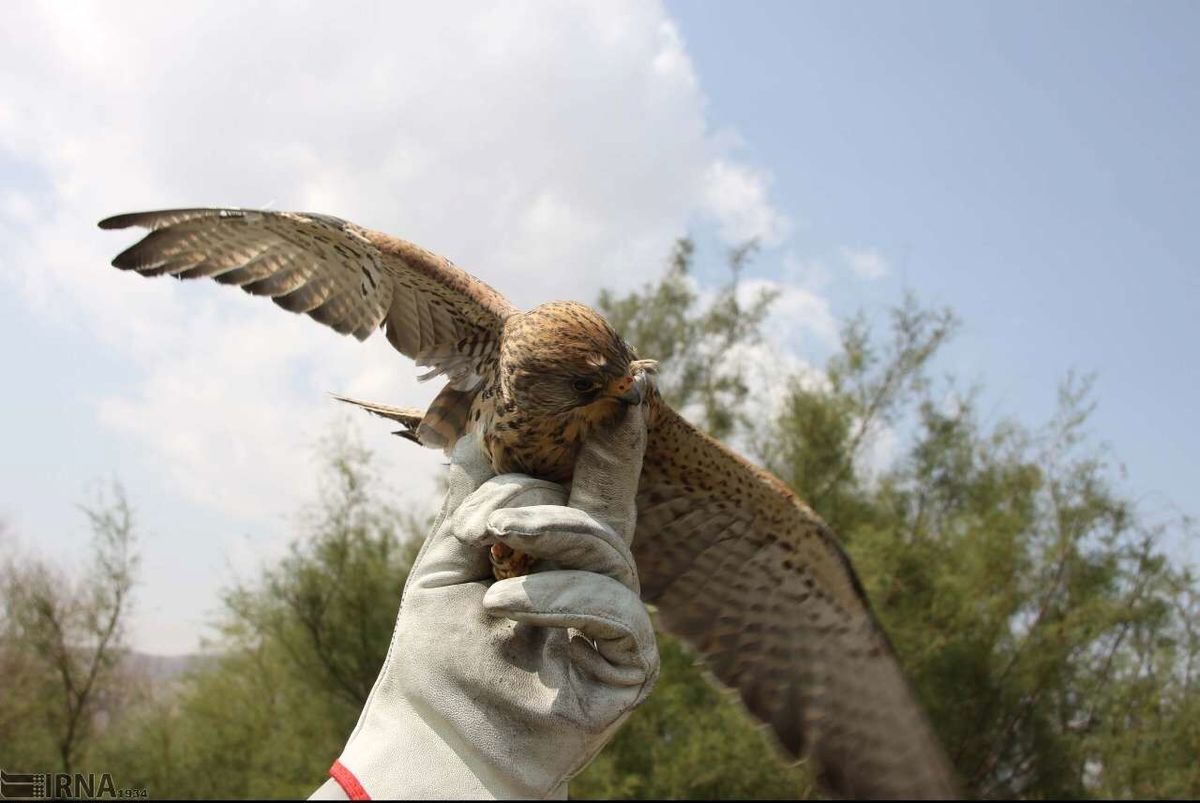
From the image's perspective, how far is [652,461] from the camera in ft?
11.1

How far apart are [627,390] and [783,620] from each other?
1.31 meters

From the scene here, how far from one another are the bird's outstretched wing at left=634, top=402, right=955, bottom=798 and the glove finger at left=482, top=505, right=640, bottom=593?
662 millimetres

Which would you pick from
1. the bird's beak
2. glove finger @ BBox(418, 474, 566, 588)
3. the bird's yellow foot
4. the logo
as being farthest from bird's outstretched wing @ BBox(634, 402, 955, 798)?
the logo

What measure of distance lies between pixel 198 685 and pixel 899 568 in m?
12.1

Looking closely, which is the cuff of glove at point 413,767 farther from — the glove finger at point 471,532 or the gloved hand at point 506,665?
the glove finger at point 471,532

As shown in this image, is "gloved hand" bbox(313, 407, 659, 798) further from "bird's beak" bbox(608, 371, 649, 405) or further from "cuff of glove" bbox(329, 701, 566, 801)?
"bird's beak" bbox(608, 371, 649, 405)

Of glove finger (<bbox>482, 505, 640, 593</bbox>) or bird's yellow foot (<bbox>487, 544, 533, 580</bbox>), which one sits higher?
glove finger (<bbox>482, 505, 640, 593</bbox>)

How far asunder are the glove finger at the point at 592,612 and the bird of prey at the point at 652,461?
494 mm

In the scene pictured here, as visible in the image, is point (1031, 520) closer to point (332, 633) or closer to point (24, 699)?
point (332, 633)

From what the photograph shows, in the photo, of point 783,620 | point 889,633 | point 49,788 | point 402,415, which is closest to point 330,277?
point 402,415

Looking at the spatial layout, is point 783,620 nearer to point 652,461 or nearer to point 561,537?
point 652,461

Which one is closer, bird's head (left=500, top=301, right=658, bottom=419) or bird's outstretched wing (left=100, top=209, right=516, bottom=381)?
bird's head (left=500, top=301, right=658, bottom=419)

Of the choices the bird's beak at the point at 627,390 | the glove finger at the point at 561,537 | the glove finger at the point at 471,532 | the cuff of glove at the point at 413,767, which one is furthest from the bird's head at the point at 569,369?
the cuff of glove at the point at 413,767

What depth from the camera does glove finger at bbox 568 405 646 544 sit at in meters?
2.92
